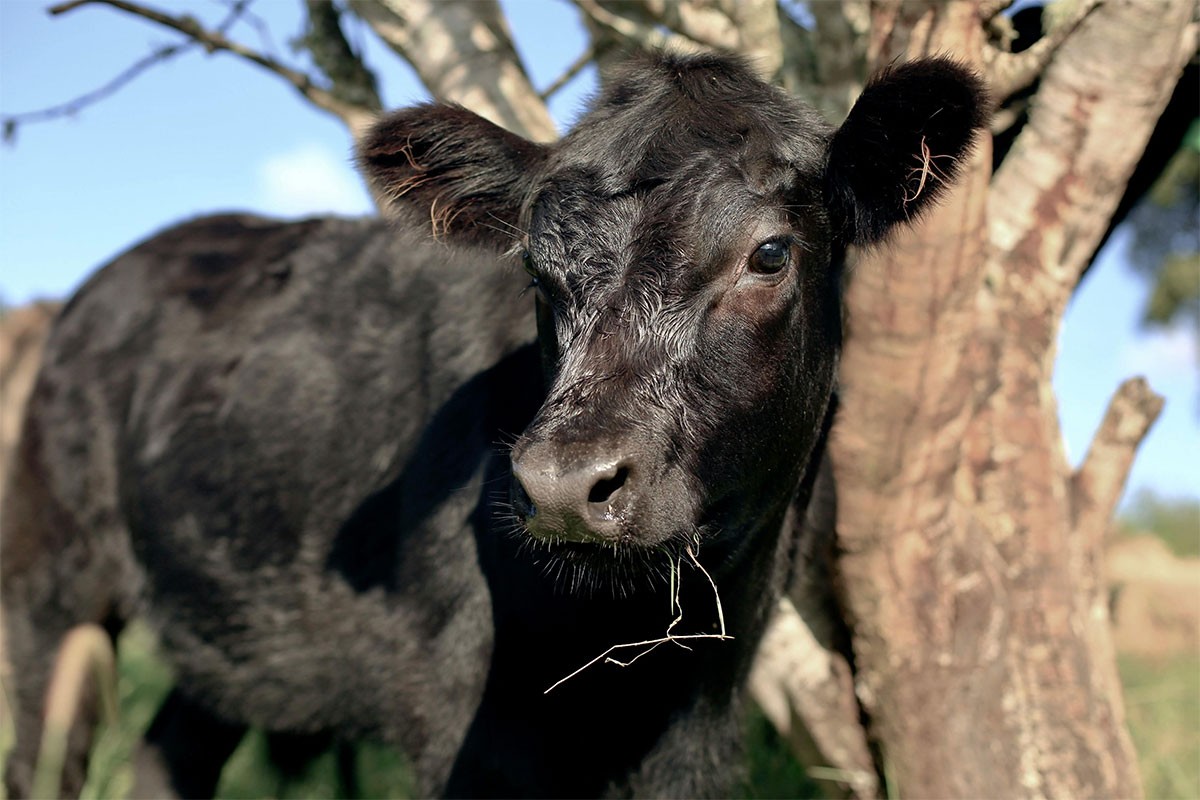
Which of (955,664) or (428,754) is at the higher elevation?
(955,664)

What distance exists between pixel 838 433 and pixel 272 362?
227 centimetres

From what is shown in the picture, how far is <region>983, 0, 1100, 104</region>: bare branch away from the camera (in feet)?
12.5

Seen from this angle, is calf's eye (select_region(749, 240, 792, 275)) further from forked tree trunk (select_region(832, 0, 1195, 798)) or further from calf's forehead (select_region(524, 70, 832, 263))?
forked tree trunk (select_region(832, 0, 1195, 798))

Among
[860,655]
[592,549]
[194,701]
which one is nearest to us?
[592,549]

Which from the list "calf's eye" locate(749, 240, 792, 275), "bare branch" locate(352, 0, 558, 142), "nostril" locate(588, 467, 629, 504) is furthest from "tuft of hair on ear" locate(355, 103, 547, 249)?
"bare branch" locate(352, 0, 558, 142)

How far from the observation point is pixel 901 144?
9.74 feet

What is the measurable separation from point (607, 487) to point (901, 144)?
1.26 meters

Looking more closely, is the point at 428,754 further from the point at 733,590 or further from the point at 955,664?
the point at 955,664

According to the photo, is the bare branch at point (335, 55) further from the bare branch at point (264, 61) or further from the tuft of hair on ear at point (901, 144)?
the tuft of hair on ear at point (901, 144)

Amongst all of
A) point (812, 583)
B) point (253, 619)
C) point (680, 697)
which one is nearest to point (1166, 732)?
point (812, 583)

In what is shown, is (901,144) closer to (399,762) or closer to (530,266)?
(530,266)

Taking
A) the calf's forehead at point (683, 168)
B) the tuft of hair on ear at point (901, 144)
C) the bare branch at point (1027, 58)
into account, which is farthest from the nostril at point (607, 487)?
the bare branch at point (1027, 58)

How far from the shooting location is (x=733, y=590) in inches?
132

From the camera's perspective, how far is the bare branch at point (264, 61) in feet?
16.7
